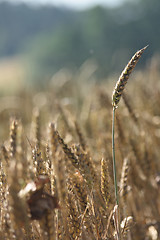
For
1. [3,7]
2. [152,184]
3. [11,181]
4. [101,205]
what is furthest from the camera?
[3,7]

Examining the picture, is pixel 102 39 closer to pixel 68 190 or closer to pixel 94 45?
pixel 94 45

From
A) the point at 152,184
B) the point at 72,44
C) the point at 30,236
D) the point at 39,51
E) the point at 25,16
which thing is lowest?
the point at 30,236

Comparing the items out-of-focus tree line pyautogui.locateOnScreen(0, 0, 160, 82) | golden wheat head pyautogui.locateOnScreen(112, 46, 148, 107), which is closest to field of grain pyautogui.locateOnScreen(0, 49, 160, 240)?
golden wheat head pyautogui.locateOnScreen(112, 46, 148, 107)

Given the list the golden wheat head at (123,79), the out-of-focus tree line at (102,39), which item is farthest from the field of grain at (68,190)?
the out-of-focus tree line at (102,39)

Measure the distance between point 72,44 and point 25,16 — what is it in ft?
326

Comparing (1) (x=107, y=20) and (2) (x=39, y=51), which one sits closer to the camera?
(1) (x=107, y=20)

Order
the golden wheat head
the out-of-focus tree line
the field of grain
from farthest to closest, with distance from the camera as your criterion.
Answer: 1. the out-of-focus tree line
2. the golden wheat head
3. the field of grain

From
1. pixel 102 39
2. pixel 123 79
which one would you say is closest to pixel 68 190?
pixel 123 79

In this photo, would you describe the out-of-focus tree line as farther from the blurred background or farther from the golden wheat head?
the golden wheat head

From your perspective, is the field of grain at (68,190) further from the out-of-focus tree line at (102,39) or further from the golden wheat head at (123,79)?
the out-of-focus tree line at (102,39)

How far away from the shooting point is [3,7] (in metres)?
104

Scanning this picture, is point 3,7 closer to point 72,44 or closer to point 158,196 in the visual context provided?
point 72,44

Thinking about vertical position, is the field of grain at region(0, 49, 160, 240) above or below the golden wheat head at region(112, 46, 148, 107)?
below

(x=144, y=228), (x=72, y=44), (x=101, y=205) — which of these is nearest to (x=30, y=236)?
(x=101, y=205)
